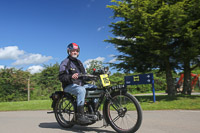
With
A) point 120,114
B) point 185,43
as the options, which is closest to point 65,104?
point 120,114

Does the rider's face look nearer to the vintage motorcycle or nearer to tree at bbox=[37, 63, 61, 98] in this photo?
the vintage motorcycle

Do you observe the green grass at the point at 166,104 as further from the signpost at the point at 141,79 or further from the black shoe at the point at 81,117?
the black shoe at the point at 81,117

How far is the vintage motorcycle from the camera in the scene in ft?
11.8

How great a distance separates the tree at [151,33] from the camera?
9578 mm

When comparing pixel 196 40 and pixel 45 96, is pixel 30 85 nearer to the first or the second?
pixel 45 96

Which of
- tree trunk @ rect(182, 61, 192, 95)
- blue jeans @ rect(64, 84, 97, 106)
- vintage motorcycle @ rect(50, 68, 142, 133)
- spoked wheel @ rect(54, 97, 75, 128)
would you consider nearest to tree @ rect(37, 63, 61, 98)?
tree trunk @ rect(182, 61, 192, 95)

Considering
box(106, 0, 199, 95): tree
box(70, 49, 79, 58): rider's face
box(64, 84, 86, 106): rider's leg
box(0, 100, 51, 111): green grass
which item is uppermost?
box(106, 0, 199, 95): tree

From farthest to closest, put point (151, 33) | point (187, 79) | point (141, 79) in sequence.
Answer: point (187, 79) < point (141, 79) < point (151, 33)

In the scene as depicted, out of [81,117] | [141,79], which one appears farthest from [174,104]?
[81,117]

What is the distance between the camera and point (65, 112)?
460cm

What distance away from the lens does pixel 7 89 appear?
16984 mm

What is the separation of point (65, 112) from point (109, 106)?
124 cm

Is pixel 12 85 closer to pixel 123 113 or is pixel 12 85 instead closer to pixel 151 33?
pixel 151 33

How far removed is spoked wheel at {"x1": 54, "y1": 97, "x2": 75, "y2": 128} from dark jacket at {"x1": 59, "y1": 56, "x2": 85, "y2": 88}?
19.1 inches
